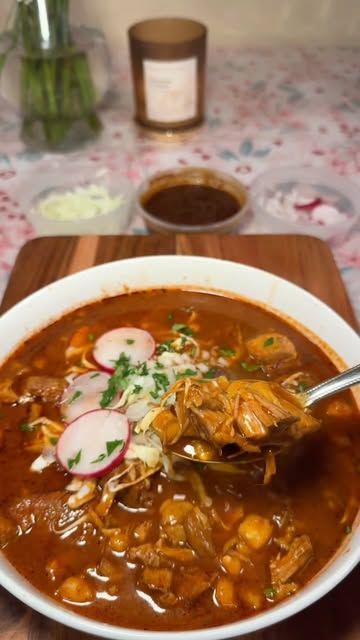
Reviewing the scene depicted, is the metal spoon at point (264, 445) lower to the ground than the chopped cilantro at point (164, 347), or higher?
higher

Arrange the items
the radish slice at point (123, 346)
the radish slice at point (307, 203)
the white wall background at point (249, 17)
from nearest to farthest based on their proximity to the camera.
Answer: the radish slice at point (123, 346)
the radish slice at point (307, 203)
the white wall background at point (249, 17)

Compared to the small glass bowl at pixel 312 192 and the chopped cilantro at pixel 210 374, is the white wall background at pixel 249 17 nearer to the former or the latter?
the small glass bowl at pixel 312 192

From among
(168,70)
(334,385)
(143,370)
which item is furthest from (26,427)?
(168,70)

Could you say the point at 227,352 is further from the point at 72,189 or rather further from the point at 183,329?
the point at 72,189

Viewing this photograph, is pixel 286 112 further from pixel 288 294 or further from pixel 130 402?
pixel 130 402

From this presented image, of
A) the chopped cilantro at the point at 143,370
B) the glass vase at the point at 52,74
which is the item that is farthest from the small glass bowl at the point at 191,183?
the chopped cilantro at the point at 143,370

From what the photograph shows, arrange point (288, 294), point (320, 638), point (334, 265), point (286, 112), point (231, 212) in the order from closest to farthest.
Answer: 1. point (320, 638)
2. point (288, 294)
3. point (334, 265)
4. point (231, 212)
5. point (286, 112)

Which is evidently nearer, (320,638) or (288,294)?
(320,638)

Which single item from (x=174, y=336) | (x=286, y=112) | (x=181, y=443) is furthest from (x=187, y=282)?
(x=286, y=112)
